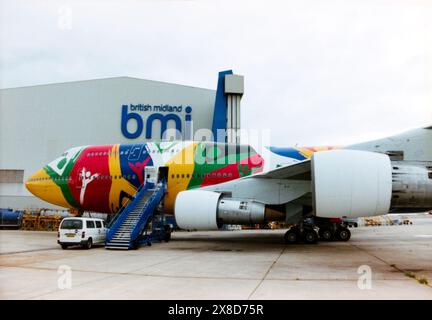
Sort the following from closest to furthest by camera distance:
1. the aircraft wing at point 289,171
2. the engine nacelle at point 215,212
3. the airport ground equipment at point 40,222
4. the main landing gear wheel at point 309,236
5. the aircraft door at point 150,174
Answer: the aircraft wing at point 289,171, the engine nacelle at point 215,212, the main landing gear wheel at point 309,236, the aircraft door at point 150,174, the airport ground equipment at point 40,222

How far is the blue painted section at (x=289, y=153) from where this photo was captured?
57.1 feet

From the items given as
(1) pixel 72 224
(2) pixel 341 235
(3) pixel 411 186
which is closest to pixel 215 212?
(1) pixel 72 224

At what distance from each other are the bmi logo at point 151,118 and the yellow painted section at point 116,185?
49.7 feet

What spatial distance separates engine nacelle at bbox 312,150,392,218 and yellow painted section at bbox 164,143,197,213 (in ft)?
24.7

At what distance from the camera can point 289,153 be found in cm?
1753

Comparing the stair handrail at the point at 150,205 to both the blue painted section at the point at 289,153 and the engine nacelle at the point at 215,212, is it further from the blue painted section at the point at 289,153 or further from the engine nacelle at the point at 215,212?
the blue painted section at the point at 289,153

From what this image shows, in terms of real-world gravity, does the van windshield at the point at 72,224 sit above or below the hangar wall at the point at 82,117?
below

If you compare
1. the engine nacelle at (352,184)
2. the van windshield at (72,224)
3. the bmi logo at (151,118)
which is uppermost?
the bmi logo at (151,118)

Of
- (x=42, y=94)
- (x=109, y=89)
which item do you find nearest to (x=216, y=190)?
(x=109, y=89)

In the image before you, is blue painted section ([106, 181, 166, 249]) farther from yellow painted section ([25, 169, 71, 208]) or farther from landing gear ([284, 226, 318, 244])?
landing gear ([284, 226, 318, 244])

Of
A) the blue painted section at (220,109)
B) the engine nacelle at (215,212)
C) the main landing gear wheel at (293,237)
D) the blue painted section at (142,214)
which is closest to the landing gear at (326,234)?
the main landing gear wheel at (293,237)

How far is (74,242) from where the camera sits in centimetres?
1440

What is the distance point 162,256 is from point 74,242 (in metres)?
4.27

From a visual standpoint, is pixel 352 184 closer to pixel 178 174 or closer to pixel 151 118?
pixel 178 174
